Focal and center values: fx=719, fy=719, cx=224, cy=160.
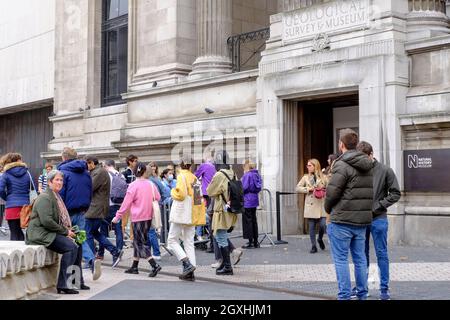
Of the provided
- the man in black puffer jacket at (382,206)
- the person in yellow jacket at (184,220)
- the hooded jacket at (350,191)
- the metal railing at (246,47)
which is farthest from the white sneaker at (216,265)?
the metal railing at (246,47)

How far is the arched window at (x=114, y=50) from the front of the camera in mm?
25109

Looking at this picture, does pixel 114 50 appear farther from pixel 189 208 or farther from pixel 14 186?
pixel 189 208

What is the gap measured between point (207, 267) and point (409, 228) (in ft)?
15.3

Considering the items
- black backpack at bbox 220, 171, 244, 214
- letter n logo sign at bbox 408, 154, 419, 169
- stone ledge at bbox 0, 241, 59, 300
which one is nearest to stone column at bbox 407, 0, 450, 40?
letter n logo sign at bbox 408, 154, 419, 169

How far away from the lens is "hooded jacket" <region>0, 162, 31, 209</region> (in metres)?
12.4

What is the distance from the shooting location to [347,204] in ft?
26.7

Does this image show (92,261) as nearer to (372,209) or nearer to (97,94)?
(372,209)

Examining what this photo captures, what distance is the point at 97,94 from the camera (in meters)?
25.8

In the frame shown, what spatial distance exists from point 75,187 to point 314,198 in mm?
5142

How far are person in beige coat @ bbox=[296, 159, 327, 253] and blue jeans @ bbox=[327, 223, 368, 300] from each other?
5.16 m

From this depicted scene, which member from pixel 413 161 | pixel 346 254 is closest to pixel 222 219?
pixel 346 254

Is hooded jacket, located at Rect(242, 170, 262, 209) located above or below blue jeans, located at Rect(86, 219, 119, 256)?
above

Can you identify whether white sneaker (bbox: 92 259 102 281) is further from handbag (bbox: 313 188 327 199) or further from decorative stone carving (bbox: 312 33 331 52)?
decorative stone carving (bbox: 312 33 331 52)
